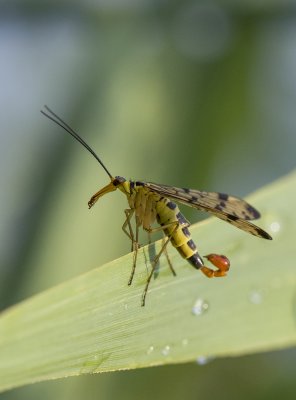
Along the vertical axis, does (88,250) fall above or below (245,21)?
below

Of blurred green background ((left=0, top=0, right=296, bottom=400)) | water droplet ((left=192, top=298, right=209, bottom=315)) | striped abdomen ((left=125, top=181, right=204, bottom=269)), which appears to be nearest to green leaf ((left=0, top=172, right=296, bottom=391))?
water droplet ((left=192, top=298, right=209, bottom=315))

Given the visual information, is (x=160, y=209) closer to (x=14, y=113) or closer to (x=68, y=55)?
(x=68, y=55)

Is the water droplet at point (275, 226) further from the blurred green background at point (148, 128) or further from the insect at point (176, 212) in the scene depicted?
the blurred green background at point (148, 128)

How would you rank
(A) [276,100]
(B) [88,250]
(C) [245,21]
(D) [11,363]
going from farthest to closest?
(A) [276,100] < (C) [245,21] < (B) [88,250] < (D) [11,363]

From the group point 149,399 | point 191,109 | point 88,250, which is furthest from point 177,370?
point 191,109

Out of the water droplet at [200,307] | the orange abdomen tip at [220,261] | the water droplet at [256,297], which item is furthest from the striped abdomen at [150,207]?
the water droplet at [256,297]

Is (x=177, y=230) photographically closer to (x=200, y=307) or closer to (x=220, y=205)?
(x=220, y=205)

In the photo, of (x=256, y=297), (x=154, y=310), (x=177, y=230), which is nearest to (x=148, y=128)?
(x=177, y=230)
